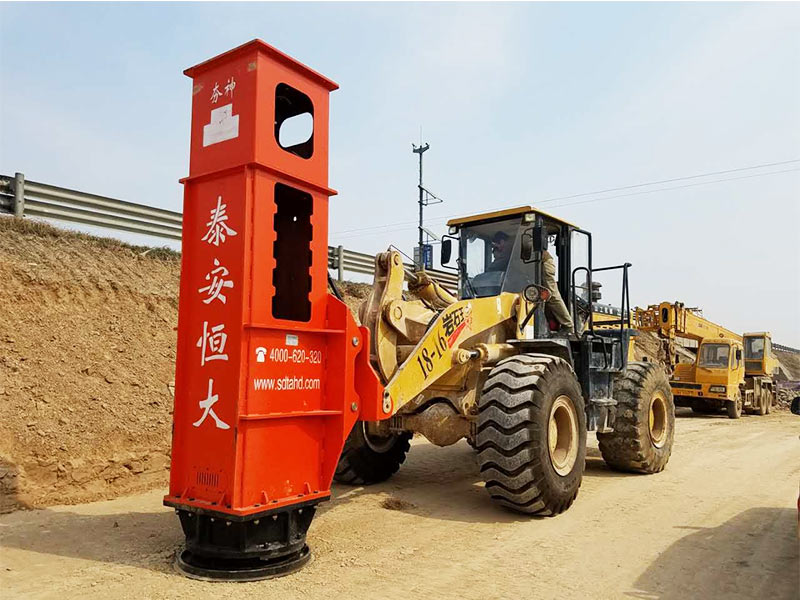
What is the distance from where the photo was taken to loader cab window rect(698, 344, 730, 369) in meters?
19.6

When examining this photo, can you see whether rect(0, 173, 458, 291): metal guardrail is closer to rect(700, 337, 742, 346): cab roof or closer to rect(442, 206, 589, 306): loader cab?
rect(442, 206, 589, 306): loader cab

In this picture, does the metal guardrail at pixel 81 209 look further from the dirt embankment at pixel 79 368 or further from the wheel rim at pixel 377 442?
the wheel rim at pixel 377 442

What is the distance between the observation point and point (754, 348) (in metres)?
22.3

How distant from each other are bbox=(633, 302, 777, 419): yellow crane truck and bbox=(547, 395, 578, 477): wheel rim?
14.0 meters

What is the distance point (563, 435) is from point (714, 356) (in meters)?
15.5

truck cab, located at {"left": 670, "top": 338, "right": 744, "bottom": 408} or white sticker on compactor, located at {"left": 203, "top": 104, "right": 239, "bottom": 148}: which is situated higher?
white sticker on compactor, located at {"left": 203, "top": 104, "right": 239, "bottom": 148}

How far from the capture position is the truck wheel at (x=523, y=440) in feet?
19.0

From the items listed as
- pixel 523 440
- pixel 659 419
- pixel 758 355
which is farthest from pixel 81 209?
pixel 758 355

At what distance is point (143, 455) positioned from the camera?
7664mm

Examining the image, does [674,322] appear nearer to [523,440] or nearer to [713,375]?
[713,375]

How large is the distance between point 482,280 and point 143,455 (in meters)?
4.66

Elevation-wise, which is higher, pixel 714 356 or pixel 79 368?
pixel 714 356

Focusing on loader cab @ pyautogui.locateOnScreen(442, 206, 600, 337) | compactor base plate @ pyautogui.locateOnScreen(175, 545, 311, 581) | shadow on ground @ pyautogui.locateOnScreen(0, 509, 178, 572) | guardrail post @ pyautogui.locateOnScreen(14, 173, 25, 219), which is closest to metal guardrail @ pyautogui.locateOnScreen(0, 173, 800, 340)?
guardrail post @ pyautogui.locateOnScreen(14, 173, 25, 219)

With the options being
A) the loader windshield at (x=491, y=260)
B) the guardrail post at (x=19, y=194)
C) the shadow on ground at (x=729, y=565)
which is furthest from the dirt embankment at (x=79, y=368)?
the shadow on ground at (x=729, y=565)
